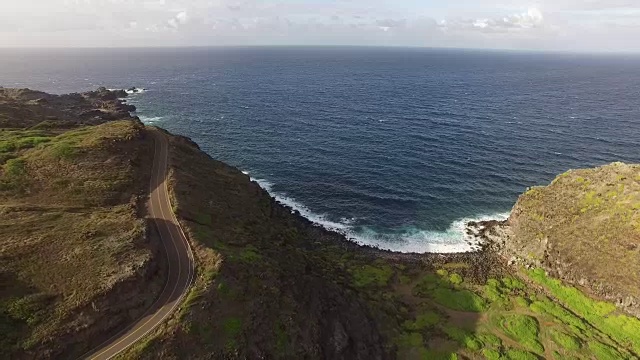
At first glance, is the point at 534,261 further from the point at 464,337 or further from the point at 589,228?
the point at 464,337

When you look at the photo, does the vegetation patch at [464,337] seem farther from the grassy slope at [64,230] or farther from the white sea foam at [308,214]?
the grassy slope at [64,230]

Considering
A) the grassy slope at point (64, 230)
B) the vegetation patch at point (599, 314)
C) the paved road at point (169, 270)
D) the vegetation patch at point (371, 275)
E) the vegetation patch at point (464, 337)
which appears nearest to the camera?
the grassy slope at point (64, 230)

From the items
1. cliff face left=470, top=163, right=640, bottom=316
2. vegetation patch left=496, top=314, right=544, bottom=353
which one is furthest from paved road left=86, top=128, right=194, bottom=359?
cliff face left=470, top=163, right=640, bottom=316

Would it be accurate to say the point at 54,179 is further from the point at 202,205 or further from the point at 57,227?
the point at 202,205

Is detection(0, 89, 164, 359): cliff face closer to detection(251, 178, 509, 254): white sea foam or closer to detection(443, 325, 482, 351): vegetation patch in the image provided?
detection(443, 325, 482, 351): vegetation patch

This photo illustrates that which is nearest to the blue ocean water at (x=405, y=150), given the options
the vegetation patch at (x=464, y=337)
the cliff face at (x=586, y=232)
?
the cliff face at (x=586, y=232)

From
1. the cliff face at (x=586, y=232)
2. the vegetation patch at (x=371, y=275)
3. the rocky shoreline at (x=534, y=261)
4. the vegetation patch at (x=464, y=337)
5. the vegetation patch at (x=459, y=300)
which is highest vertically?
the cliff face at (x=586, y=232)
